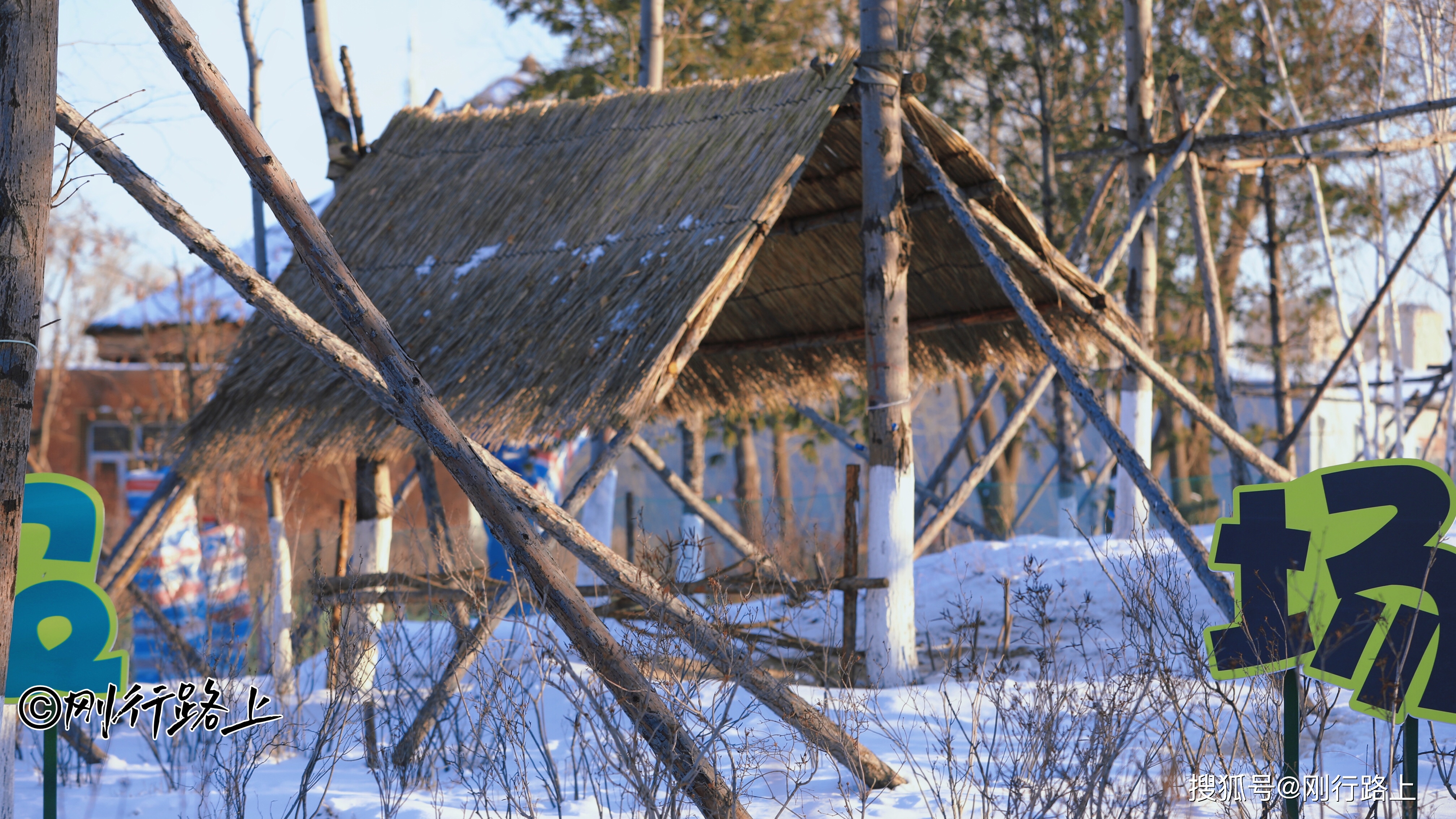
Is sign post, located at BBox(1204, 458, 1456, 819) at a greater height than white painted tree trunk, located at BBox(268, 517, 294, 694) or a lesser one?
greater

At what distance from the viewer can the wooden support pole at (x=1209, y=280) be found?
27.2ft

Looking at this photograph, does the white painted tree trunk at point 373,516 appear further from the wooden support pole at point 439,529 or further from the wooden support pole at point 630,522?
the wooden support pole at point 630,522

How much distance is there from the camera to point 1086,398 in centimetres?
567

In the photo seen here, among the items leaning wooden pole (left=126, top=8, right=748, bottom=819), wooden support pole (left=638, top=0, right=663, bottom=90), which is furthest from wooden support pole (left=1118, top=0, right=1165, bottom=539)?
leaning wooden pole (left=126, top=8, right=748, bottom=819)

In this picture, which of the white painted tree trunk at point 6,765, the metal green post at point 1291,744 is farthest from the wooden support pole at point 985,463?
the white painted tree trunk at point 6,765

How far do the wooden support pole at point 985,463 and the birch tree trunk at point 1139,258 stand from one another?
97 cm

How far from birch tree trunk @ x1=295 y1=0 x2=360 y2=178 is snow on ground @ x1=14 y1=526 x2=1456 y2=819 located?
3803mm

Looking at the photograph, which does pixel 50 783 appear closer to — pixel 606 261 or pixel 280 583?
pixel 606 261

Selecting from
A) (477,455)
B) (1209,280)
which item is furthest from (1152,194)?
(477,455)

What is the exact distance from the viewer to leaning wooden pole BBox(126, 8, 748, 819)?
3771 millimetres

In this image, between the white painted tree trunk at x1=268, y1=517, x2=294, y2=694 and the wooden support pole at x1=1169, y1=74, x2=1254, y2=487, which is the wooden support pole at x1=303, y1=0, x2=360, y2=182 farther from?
the wooden support pole at x1=1169, y1=74, x2=1254, y2=487

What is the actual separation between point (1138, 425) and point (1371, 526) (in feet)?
17.2

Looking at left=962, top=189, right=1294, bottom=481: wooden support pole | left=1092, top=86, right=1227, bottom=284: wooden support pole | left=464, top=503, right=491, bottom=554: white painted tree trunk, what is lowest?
left=464, top=503, right=491, bottom=554: white painted tree trunk

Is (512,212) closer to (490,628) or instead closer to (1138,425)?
(490,628)
